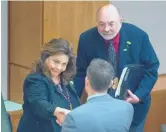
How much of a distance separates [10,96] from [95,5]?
3.81 feet

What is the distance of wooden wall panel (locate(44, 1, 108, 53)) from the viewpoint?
4078mm

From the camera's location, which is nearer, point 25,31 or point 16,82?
point 25,31

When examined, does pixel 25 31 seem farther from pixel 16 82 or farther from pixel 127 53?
pixel 127 53

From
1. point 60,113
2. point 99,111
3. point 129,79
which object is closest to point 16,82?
point 129,79

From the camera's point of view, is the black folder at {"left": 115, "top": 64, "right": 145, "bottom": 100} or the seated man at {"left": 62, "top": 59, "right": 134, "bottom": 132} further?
the black folder at {"left": 115, "top": 64, "right": 145, "bottom": 100}

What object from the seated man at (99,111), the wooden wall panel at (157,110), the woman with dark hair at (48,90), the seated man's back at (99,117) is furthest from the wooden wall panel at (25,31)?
the seated man's back at (99,117)

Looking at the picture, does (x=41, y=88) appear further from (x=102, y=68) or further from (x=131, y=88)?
(x=131, y=88)

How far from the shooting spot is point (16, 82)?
4.54 meters

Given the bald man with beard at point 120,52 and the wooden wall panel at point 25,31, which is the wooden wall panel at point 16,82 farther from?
the bald man with beard at point 120,52

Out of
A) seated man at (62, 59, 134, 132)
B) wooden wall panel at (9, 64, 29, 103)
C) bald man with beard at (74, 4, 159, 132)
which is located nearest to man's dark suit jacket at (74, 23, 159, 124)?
bald man with beard at (74, 4, 159, 132)

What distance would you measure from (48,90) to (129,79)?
0.74 meters

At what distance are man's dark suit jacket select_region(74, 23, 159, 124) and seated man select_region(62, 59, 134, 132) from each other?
2.82 ft

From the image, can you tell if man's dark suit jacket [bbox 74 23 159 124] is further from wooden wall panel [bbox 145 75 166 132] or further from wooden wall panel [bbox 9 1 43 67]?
wooden wall panel [bbox 145 75 166 132]

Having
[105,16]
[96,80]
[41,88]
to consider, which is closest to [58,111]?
[41,88]
